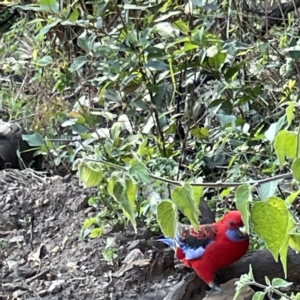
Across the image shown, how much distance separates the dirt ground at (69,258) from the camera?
5.82ft

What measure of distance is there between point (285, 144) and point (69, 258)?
51.0 inches

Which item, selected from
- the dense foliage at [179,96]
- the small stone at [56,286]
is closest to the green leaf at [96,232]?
the dense foliage at [179,96]

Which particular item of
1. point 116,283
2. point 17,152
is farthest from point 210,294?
point 17,152

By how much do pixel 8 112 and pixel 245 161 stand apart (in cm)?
153

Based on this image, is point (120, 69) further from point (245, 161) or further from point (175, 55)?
point (245, 161)

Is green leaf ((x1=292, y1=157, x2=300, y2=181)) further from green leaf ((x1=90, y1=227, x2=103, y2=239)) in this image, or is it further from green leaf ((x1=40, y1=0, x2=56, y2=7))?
green leaf ((x1=90, y1=227, x2=103, y2=239))

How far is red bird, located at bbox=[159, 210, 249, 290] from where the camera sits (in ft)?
5.14

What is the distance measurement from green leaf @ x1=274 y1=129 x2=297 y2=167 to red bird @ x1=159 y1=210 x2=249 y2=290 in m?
0.79

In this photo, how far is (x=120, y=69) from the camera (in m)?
1.96

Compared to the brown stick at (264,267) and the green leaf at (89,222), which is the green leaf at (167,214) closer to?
the brown stick at (264,267)

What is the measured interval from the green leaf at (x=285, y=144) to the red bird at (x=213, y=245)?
2.60ft

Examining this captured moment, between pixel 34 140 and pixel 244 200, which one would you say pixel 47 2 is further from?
pixel 244 200

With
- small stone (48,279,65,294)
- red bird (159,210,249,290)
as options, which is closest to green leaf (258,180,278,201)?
red bird (159,210,249,290)

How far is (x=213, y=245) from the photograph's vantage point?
5.24ft
